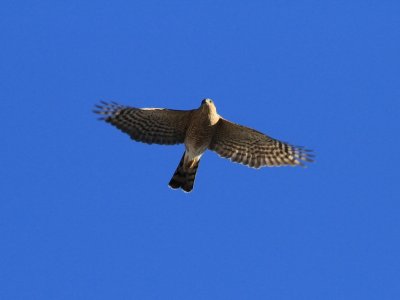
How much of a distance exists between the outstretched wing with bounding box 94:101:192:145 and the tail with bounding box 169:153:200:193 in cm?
62

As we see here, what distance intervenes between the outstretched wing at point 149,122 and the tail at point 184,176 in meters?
0.62

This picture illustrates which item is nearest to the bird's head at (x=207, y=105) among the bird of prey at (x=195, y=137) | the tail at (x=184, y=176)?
the bird of prey at (x=195, y=137)

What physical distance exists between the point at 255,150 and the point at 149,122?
8.36ft

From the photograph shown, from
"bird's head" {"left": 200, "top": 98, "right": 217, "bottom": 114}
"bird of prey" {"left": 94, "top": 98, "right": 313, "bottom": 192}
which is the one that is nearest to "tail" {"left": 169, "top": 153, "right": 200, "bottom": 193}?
"bird of prey" {"left": 94, "top": 98, "right": 313, "bottom": 192}

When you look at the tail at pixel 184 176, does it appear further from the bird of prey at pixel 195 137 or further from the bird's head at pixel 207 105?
the bird's head at pixel 207 105

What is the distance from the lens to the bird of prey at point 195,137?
18.1 metres

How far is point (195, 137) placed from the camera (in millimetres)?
18141

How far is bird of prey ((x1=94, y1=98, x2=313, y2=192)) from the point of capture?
18125 millimetres

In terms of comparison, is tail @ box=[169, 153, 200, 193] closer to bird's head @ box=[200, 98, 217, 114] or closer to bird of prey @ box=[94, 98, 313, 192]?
bird of prey @ box=[94, 98, 313, 192]

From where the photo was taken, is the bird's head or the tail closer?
the bird's head

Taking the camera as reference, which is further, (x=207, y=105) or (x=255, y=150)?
(x=255, y=150)

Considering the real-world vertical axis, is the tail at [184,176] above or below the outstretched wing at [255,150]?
below

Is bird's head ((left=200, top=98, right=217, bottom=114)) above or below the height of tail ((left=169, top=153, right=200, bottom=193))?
above

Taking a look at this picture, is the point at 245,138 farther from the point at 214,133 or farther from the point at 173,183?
the point at 173,183
